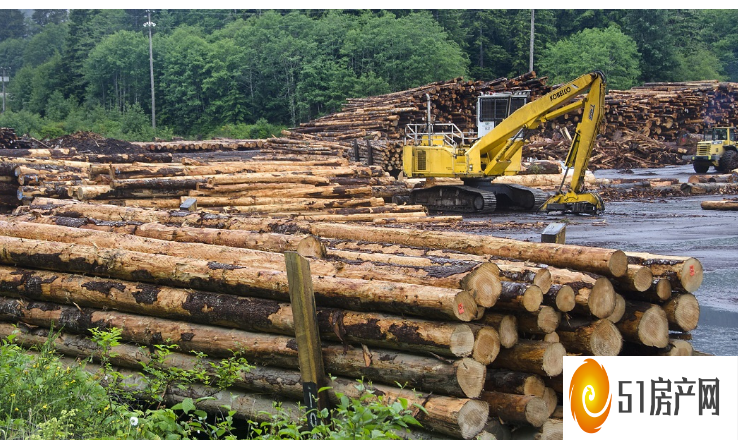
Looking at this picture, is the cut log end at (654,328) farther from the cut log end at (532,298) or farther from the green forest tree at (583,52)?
the green forest tree at (583,52)

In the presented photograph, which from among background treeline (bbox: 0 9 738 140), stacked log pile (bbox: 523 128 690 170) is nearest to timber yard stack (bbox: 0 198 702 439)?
stacked log pile (bbox: 523 128 690 170)

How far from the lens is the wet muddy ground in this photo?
9445mm

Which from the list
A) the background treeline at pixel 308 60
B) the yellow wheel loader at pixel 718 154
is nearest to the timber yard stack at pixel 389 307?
the yellow wheel loader at pixel 718 154

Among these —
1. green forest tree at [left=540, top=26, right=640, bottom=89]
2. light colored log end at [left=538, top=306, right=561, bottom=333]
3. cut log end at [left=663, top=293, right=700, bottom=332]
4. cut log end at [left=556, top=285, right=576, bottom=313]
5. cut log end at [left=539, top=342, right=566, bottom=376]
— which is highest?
green forest tree at [left=540, top=26, right=640, bottom=89]

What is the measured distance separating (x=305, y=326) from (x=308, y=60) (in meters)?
42.8

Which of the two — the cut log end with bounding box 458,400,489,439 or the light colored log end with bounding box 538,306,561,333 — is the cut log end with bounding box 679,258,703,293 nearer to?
the light colored log end with bounding box 538,306,561,333

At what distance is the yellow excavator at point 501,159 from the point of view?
63.0 ft

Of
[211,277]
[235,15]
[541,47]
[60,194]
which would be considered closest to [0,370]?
[211,277]

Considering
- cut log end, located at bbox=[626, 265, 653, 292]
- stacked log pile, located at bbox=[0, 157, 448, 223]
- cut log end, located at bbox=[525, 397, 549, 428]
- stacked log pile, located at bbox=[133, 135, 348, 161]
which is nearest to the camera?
cut log end, located at bbox=[525, 397, 549, 428]

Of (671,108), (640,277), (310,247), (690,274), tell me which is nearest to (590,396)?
(640,277)

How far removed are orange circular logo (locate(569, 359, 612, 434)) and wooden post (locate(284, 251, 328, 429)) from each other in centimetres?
175

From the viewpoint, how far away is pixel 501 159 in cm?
2150

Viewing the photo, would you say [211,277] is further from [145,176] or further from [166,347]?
[145,176]

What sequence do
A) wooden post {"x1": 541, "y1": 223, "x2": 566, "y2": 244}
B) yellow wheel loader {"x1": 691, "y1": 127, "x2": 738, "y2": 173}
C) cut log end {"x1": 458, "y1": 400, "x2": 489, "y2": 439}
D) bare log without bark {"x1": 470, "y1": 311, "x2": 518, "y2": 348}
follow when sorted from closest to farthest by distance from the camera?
cut log end {"x1": 458, "y1": 400, "x2": 489, "y2": 439}
bare log without bark {"x1": 470, "y1": 311, "x2": 518, "y2": 348}
wooden post {"x1": 541, "y1": 223, "x2": 566, "y2": 244}
yellow wheel loader {"x1": 691, "y1": 127, "x2": 738, "y2": 173}
